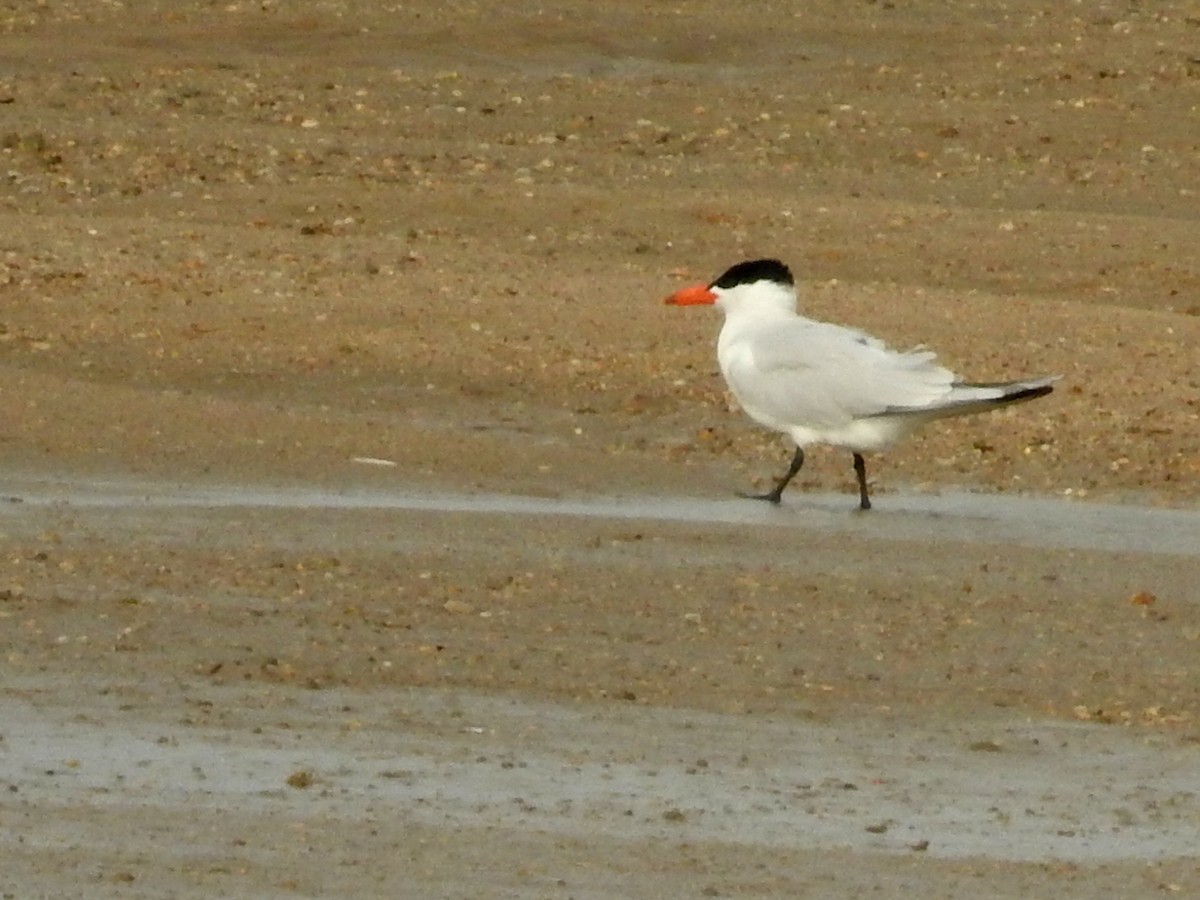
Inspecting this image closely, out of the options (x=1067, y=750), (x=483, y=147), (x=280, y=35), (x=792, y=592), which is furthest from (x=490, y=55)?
(x=1067, y=750)

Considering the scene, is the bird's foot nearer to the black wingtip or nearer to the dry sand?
the dry sand

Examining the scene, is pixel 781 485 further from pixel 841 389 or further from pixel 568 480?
pixel 568 480

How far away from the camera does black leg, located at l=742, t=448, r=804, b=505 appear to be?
10.6 meters

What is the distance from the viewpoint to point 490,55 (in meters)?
22.5

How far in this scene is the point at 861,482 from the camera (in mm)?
10742

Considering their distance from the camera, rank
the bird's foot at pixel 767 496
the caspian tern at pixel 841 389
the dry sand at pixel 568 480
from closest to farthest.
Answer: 1. the dry sand at pixel 568 480
2. the bird's foot at pixel 767 496
3. the caspian tern at pixel 841 389

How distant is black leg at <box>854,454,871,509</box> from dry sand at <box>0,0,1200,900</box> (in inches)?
5.2

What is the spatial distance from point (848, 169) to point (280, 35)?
5.45 meters

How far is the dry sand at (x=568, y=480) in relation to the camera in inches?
241

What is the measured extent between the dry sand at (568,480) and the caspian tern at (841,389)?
237mm

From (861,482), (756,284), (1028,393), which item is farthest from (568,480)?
(1028,393)

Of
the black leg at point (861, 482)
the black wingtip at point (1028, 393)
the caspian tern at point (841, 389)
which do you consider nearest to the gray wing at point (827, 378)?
the caspian tern at point (841, 389)

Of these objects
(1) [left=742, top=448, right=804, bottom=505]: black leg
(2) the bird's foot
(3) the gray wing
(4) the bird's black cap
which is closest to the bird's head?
(4) the bird's black cap

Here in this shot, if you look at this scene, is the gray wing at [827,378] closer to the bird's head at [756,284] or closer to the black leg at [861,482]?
the black leg at [861,482]
